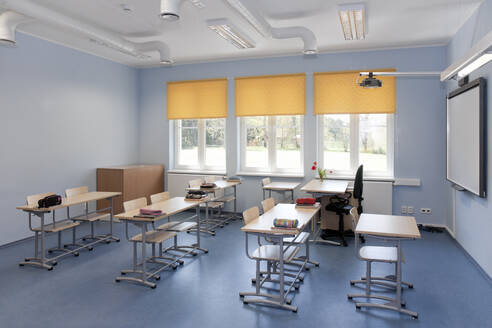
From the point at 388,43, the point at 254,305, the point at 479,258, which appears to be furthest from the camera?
the point at 388,43

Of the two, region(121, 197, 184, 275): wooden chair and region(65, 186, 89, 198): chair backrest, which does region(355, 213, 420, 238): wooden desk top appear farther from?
region(65, 186, 89, 198): chair backrest

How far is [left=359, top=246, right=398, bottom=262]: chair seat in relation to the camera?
343cm

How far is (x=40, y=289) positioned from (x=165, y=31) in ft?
13.7

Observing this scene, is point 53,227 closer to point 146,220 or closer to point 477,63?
point 146,220

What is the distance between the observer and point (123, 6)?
4.74 m

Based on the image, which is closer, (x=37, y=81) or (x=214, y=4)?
(x=214, y=4)

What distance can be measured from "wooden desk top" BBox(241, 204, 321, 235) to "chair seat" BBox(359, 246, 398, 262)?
0.66 metres

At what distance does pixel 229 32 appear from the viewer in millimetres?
5188

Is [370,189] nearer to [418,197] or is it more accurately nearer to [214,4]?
[418,197]

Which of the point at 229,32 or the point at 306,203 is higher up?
the point at 229,32

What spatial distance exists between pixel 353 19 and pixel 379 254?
305cm

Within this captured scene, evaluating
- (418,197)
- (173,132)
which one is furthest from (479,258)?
(173,132)

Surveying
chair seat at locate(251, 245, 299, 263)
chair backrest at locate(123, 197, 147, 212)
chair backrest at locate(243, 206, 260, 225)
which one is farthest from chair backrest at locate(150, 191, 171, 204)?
chair seat at locate(251, 245, 299, 263)

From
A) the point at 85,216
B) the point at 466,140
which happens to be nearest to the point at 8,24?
the point at 85,216
